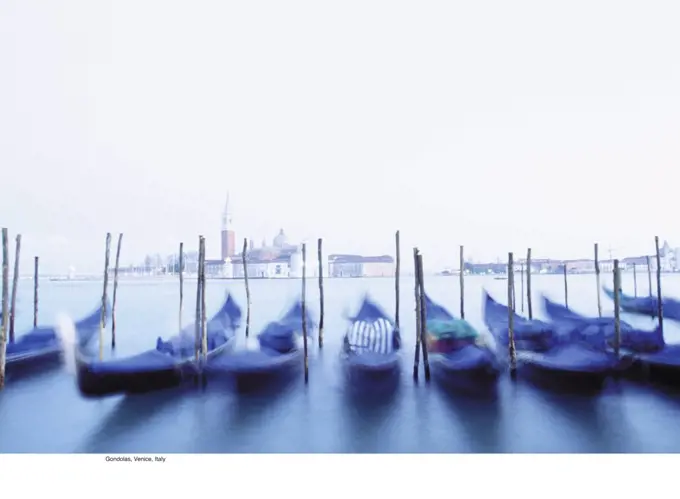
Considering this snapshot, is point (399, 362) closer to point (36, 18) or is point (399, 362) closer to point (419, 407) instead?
point (419, 407)

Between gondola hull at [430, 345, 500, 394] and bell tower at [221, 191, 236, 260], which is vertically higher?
bell tower at [221, 191, 236, 260]

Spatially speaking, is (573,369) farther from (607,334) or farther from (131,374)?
(131,374)

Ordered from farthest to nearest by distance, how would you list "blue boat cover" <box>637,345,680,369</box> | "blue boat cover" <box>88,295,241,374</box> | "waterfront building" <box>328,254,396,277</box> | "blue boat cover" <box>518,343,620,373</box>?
1. "waterfront building" <box>328,254,396,277</box>
2. "blue boat cover" <box>637,345,680,369</box>
3. "blue boat cover" <box>518,343,620,373</box>
4. "blue boat cover" <box>88,295,241,374</box>

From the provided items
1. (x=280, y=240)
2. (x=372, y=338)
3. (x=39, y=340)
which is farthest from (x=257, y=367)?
(x=39, y=340)

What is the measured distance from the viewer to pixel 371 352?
10.0 feet

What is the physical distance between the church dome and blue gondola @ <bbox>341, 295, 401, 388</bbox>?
31.0 inches

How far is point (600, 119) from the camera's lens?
2707 mm

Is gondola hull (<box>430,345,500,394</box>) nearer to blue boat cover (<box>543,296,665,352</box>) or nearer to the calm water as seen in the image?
the calm water

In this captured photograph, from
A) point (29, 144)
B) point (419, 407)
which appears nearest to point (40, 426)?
point (29, 144)

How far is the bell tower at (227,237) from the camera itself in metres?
2.88

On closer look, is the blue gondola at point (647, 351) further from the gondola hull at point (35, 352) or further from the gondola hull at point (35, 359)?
the gondola hull at point (35, 359)

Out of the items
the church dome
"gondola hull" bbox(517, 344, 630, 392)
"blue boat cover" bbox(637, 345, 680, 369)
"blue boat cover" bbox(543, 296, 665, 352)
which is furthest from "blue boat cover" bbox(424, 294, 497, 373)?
the church dome

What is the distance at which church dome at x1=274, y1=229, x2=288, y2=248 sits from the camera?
122 inches
